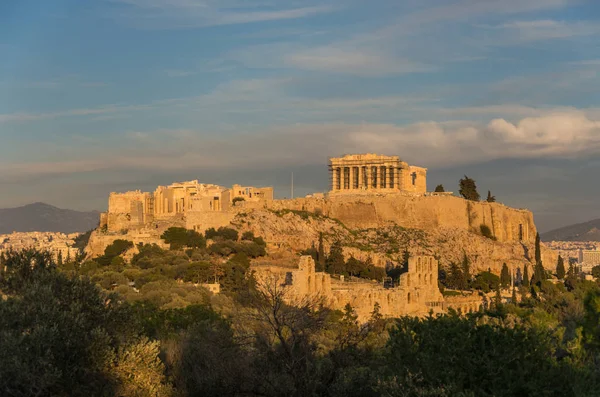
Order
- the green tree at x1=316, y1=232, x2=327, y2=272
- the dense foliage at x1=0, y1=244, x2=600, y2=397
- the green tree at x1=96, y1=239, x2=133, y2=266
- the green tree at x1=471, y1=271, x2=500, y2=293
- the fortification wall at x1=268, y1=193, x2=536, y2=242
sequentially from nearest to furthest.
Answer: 1. the dense foliage at x1=0, y1=244, x2=600, y2=397
2. the green tree at x1=96, y1=239, x2=133, y2=266
3. the green tree at x1=316, y1=232, x2=327, y2=272
4. the green tree at x1=471, y1=271, x2=500, y2=293
5. the fortification wall at x1=268, y1=193, x2=536, y2=242

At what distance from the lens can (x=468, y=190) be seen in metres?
85.2

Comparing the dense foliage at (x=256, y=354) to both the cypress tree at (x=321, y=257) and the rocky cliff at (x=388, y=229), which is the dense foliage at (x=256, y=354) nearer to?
the cypress tree at (x=321, y=257)

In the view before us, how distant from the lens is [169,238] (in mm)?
61625

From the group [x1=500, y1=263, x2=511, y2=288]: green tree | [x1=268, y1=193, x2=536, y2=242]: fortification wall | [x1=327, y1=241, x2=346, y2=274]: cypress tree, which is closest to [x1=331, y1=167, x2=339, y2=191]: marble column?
[x1=268, y1=193, x2=536, y2=242]: fortification wall

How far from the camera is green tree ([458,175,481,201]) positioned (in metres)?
84.8

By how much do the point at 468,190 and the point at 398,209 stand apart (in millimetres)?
11784

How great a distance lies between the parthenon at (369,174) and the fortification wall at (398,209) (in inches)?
118

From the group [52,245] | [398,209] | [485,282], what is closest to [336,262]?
[485,282]

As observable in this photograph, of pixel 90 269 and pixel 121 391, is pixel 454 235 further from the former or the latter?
pixel 121 391

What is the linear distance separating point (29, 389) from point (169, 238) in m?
42.6

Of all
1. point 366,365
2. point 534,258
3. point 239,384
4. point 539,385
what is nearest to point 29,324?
point 239,384

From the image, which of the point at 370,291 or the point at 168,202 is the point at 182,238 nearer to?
the point at 168,202

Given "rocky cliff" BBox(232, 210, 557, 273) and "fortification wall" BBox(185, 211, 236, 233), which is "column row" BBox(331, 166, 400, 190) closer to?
"rocky cliff" BBox(232, 210, 557, 273)

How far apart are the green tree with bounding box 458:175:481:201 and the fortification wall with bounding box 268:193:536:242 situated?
3.64 meters
